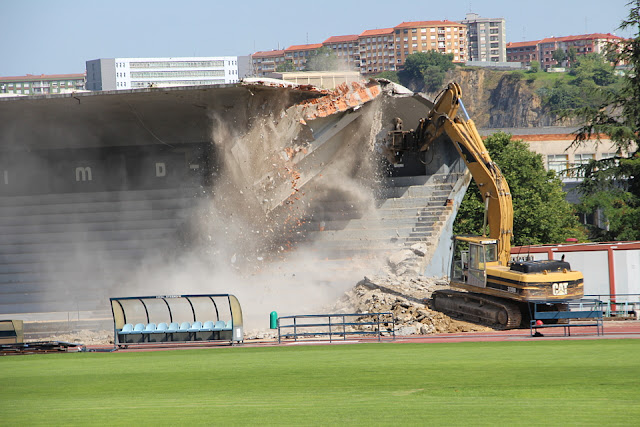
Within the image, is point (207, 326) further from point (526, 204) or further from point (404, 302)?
point (526, 204)

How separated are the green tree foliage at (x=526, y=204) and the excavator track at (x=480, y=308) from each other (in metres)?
21.8

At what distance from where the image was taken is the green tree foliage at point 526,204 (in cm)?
4825

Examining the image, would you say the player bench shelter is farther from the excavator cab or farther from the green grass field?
the excavator cab

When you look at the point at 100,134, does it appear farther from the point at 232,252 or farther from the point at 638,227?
the point at 638,227

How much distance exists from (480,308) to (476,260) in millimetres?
1467

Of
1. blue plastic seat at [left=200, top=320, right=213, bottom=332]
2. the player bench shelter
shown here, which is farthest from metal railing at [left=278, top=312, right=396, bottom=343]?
blue plastic seat at [left=200, top=320, right=213, bottom=332]

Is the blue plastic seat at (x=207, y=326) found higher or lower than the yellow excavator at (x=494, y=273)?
lower

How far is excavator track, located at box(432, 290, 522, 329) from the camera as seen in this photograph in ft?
74.2

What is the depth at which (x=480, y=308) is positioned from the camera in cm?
2352

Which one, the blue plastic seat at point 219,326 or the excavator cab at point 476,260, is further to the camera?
the excavator cab at point 476,260

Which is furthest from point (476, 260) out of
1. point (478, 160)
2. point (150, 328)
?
point (150, 328)

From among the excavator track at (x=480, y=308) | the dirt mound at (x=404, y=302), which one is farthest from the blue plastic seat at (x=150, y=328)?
the excavator track at (x=480, y=308)

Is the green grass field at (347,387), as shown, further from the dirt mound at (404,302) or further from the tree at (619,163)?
the tree at (619,163)

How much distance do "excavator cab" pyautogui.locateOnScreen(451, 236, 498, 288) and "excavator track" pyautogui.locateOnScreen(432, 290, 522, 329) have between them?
492 mm
